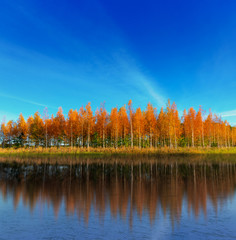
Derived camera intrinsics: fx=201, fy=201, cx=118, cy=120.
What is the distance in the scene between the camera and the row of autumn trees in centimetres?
5516

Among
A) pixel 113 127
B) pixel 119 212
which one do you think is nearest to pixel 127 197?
Answer: pixel 119 212

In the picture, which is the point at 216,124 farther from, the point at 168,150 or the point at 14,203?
the point at 14,203

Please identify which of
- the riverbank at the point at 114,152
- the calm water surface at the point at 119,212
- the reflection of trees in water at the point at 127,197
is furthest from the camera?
the riverbank at the point at 114,152

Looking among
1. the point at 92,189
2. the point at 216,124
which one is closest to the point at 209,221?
the point at 92,189

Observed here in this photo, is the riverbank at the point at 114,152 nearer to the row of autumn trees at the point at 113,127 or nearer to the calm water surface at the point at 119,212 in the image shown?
the row of autumn trees at the point at 113,127

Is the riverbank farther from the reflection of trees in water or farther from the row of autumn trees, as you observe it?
the reflection of trees in water

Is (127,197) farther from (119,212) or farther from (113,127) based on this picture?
(113,127)

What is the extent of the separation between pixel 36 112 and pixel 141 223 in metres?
68.5

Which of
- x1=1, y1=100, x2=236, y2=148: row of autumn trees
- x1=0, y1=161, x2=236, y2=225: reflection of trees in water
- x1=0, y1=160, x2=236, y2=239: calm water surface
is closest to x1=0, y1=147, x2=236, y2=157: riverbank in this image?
x1=1, y1=100, x2=236, y2=148: row of autumn trees

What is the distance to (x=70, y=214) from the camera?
7672 millimetres

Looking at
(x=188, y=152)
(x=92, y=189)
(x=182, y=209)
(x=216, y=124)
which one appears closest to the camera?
(x=182, y=209)

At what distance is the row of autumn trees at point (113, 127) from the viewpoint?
181 ft

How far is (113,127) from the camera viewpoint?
181 ft

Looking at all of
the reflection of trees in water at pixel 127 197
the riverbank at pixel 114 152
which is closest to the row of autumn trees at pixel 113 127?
the riverbank at pixel 114 152
